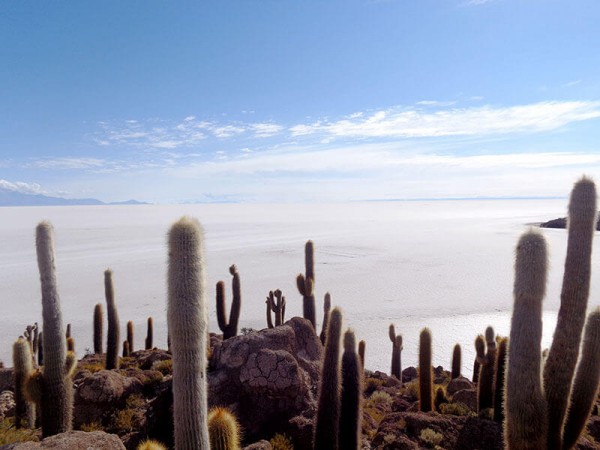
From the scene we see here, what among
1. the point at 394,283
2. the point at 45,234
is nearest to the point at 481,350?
the point at 45,234

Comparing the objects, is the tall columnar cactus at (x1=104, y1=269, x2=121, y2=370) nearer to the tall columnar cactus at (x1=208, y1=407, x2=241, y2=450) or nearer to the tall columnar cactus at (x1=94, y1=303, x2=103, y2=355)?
the tall columnar cactus at (x1=94, y1=303, x2=103, y2=355)

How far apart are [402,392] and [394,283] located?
16907 mm

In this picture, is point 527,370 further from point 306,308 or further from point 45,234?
point 306,308

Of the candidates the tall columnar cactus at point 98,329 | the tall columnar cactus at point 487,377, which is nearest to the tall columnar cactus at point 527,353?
the tall columnar cactus at point 487,377

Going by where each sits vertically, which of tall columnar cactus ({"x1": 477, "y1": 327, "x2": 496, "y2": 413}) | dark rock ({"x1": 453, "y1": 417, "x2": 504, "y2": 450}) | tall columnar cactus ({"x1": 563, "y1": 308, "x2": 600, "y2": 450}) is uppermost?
tall columnar cactus ({"x1": 563, "y1": 308, "x2": 600, "y2": 450})

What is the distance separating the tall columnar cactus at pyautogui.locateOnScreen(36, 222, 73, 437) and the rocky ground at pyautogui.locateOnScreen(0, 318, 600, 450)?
942mm

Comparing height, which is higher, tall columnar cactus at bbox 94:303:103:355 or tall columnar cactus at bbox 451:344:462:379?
tall columnar cactus at bbox 94:303:103:355

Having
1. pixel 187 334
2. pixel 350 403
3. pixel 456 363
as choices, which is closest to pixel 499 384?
pixel 350 403

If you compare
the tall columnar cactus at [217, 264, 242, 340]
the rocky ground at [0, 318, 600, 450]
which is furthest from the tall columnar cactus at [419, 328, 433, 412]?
the tall columnar cactus at [217, 264, 242, 340]

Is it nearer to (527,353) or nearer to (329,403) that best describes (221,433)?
(329,403)

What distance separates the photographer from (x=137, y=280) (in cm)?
2911

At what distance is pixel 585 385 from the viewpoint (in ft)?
19.8

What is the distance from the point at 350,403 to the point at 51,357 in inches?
188

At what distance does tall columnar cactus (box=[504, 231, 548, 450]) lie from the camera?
5.02 metres
